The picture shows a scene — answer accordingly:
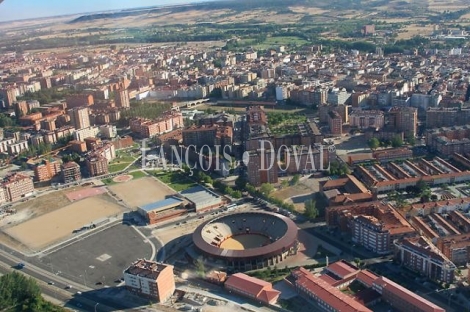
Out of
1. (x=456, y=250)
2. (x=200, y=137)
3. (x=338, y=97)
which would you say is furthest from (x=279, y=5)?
(x=456, y=250)

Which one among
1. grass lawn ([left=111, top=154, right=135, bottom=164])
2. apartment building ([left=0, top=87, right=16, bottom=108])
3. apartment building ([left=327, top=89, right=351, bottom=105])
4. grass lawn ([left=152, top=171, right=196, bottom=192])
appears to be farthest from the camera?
apartment building ([left=0, top=87, right=16, bottom=108])

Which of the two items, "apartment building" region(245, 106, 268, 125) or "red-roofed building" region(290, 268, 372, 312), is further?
"apartment building" region(245, 106, 268, 125)

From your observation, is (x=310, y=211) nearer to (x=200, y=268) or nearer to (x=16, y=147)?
(x=200, y=268)

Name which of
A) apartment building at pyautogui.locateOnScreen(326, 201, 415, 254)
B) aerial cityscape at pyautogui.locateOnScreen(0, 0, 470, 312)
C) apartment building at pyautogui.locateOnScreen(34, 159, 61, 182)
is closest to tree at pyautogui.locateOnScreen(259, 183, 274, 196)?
→ aerial cityscape at pyautogui.locateOnScreen(0, 0, 470, 312)

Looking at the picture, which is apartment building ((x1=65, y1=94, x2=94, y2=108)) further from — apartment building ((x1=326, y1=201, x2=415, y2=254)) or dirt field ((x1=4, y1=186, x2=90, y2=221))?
apartment building ((x1=326, y1=201, x2=415, y2=254))

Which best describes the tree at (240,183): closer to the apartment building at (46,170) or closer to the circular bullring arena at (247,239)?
the circular bullring arena at (247,239)

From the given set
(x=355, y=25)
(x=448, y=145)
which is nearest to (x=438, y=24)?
(x=355, y=25)

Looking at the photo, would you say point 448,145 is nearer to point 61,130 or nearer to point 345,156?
point 345,156
